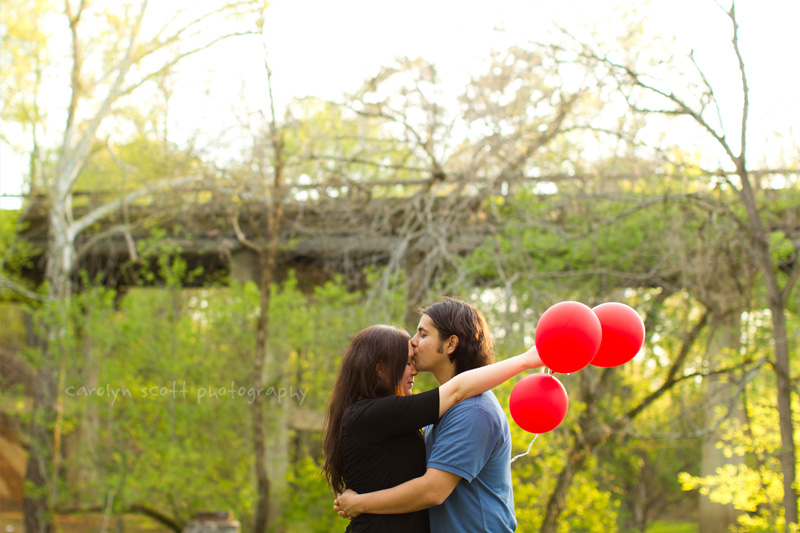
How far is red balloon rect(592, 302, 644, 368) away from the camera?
2.33m

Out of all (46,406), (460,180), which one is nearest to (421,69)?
(460,180)

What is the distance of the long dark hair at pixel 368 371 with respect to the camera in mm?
2096

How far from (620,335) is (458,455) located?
0.79 m

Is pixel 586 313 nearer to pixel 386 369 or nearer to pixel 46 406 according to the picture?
pixel 386 369

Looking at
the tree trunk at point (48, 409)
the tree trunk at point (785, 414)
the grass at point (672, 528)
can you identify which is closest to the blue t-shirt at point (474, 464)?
the tree trunk at point (785, 414)

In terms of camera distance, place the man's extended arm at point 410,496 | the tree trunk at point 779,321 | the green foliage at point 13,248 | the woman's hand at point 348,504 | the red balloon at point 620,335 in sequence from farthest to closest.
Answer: the green foliage at point 13,248 < the tree trunk at point 779,321 < the red balloon at point 620,335 < the woman's hand at point 348,504 < the man's extended arm at point 410,496

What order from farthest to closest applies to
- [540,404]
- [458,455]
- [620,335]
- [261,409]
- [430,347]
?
[261,409], [620,335], [540,404], [430,347], [458,455]

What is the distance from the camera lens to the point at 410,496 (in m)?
1.91

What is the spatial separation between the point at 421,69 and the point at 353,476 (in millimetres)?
5236

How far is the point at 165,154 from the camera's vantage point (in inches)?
317

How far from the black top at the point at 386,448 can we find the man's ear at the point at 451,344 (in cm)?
19

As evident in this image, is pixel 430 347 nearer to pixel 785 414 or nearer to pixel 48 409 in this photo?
pixel 785 414

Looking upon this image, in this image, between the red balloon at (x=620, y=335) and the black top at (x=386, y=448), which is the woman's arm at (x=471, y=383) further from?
the red balloon at (x=620, y=335)

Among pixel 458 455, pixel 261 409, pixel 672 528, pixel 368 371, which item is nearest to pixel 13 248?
pixel 261 409
